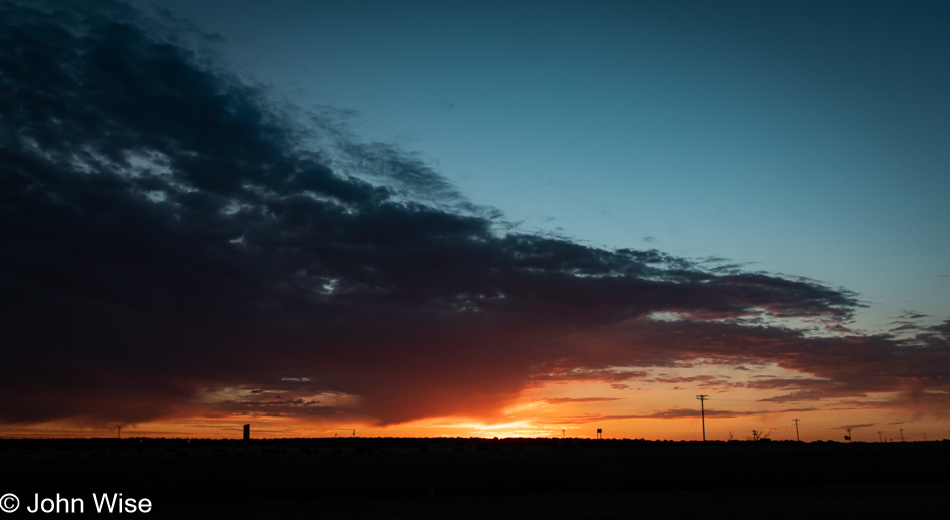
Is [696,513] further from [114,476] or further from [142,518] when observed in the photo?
[114,476]

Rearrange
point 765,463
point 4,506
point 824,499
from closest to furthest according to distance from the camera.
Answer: point 4,506 < point 824,499 < point 765,463

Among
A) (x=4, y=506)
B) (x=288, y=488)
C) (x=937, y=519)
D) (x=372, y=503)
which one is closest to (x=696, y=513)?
(x=937, y=519)

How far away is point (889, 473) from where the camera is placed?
49.3 meters

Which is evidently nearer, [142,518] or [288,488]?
[142,518]

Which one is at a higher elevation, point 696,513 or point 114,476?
point 114,476

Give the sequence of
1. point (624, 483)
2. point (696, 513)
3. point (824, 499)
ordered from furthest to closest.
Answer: point (624, 483) → point (824, 499) → point (696, 513)

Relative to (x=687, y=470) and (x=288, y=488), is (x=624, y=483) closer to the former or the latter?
(x=687, y=470)

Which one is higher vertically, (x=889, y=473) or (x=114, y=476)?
(x=114, y=476)

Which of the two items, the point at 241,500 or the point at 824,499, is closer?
the point at 241,500

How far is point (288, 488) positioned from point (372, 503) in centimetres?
533

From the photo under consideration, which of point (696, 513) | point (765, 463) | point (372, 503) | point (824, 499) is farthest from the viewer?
point (765, 463)

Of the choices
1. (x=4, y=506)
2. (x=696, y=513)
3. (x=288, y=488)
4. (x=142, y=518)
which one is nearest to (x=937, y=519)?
(x=696, y=513)

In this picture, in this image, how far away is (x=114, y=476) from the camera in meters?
33.4

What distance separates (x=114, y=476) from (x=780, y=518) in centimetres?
3533
